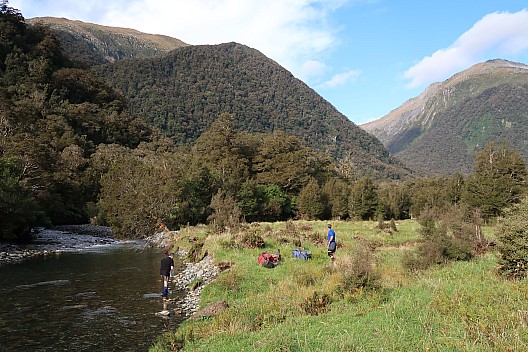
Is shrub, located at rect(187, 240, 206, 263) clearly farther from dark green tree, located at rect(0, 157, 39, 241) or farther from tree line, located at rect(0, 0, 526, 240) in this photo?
dark green tree, located at rect(0, 157, 39, 241)

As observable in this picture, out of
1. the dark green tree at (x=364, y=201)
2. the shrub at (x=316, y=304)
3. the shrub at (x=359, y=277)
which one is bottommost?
the dark green tree at (x=364, y=201)

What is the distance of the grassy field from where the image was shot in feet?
23.0

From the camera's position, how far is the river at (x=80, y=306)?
37.7 ft

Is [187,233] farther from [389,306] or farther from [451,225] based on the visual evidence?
[389,306]

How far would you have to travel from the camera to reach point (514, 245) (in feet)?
41.8

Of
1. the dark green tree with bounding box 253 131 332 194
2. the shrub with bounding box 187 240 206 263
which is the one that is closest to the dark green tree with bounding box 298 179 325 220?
the dark green tree with bounding box 253 131 332 194

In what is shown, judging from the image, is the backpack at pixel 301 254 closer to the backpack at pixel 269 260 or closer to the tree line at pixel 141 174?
the backpack at pixel 269 260

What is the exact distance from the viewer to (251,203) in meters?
59.6

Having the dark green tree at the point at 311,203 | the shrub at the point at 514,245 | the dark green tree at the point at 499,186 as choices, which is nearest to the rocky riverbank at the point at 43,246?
the shrub at the point at 514,245

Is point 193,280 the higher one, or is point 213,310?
point 213,310

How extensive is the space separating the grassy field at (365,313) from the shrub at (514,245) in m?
0.61

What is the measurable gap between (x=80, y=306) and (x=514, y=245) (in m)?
17.9

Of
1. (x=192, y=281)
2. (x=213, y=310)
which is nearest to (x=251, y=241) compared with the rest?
(x=192, y=281)

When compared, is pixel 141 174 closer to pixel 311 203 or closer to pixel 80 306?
pixel 311 203
